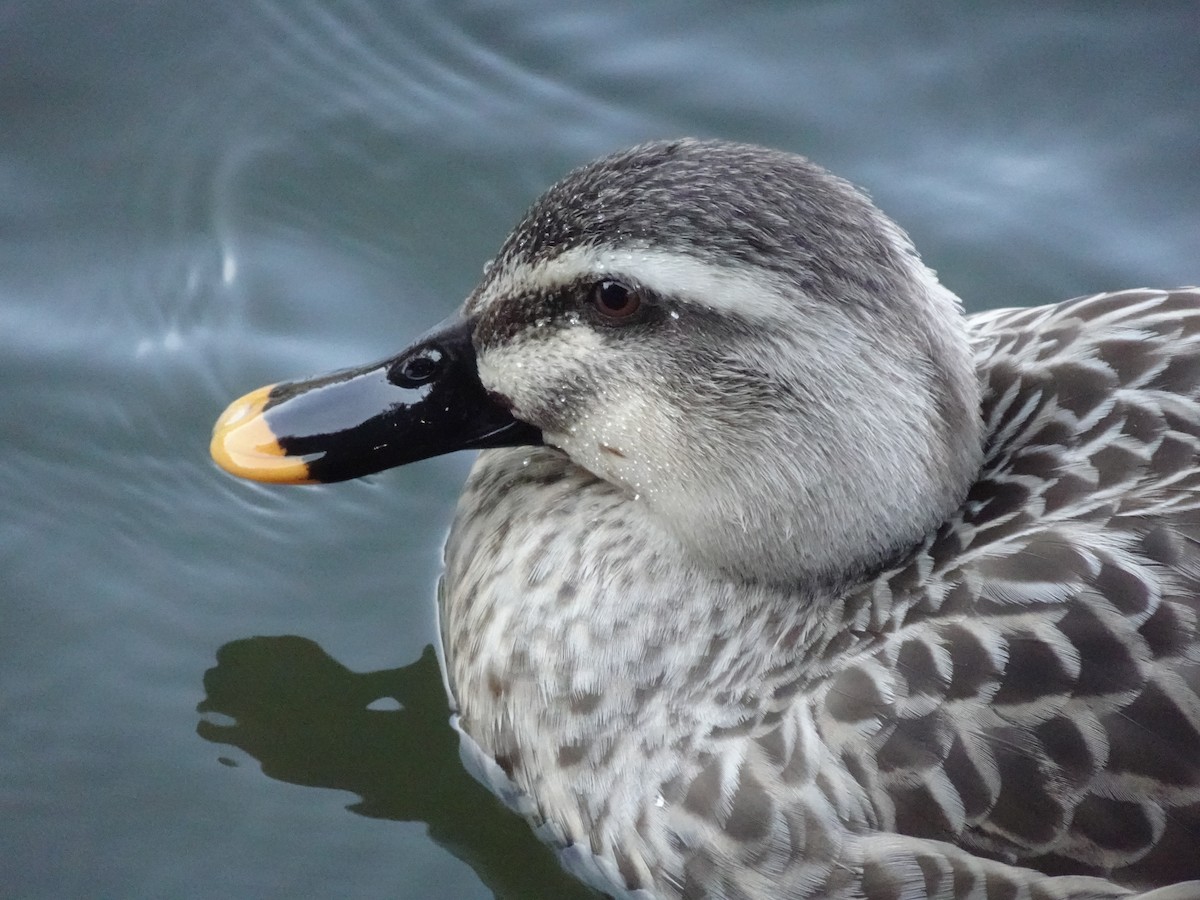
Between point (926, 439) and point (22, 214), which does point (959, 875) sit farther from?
point (22, 214)

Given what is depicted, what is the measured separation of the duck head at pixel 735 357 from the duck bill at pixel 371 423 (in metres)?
0.01

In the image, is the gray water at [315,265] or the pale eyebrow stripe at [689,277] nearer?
the pale eyebrow stripe at [689,277]

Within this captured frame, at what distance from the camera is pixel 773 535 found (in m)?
3.20

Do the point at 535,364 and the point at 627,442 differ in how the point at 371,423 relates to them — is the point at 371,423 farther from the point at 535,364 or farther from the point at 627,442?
the point at 627,442

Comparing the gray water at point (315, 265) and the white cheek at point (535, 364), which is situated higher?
the gray water at point (315, 265)

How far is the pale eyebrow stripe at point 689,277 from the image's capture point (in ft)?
9.70

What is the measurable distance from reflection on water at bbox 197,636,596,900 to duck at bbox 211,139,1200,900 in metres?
0.25

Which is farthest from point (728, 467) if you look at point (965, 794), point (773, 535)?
point (965, 794)

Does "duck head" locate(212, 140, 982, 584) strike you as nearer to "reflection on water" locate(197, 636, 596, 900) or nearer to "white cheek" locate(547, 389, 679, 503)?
"white cheek" locate(547, 389, 679, 503)

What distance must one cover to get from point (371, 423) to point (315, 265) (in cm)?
143

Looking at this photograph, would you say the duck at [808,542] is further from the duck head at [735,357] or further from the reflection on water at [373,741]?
the reflection on water at [373,741]

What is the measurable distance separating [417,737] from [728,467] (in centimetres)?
118

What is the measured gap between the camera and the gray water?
375 centimetres

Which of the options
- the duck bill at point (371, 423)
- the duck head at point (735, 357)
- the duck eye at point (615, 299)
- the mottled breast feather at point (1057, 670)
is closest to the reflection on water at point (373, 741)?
the duck bill at point (371, 423)
